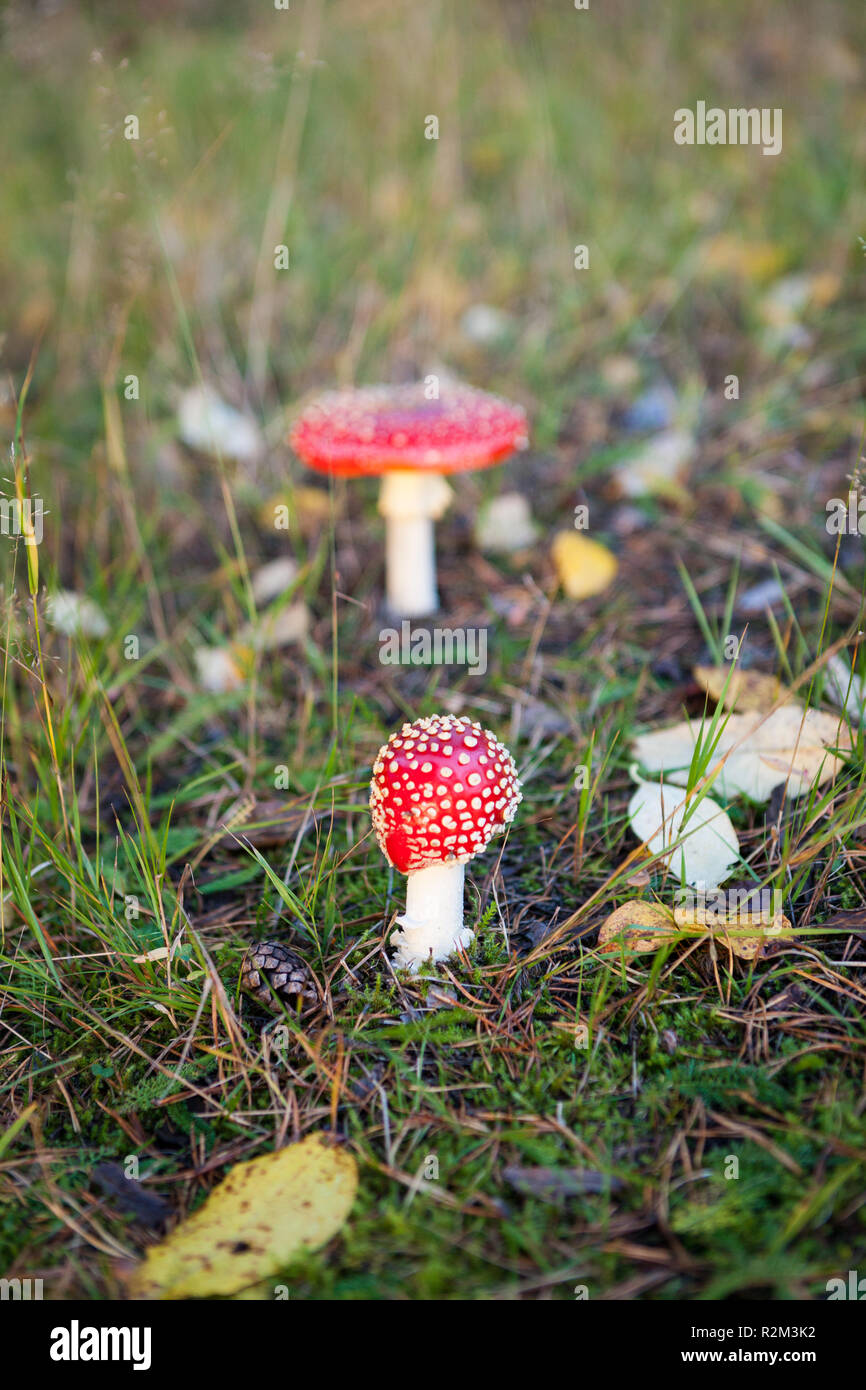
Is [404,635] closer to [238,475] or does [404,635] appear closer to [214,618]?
[214,618]

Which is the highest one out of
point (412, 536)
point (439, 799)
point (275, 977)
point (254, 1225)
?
point (412, 536)

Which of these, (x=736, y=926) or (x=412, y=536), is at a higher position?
(x=412, y=536)

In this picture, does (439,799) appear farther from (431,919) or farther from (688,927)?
(688,927)

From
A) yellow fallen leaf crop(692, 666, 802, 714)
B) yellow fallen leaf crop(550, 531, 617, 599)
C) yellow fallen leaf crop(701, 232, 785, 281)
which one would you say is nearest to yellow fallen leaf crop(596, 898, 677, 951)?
yellow fallen leaf crop(692, 666, 802, 714)

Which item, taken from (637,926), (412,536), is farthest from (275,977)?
(412,536)

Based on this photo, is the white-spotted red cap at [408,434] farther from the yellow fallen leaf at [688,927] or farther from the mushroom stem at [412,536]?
the yellow fallen leaf at [688,927]

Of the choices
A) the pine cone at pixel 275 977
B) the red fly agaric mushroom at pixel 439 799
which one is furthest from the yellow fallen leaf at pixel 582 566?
the pine cone at pixel 275 977

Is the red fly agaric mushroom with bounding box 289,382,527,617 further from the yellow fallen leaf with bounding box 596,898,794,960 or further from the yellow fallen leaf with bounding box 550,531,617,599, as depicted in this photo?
the yellow fallen leaf with bounding box 596,898,794,960
